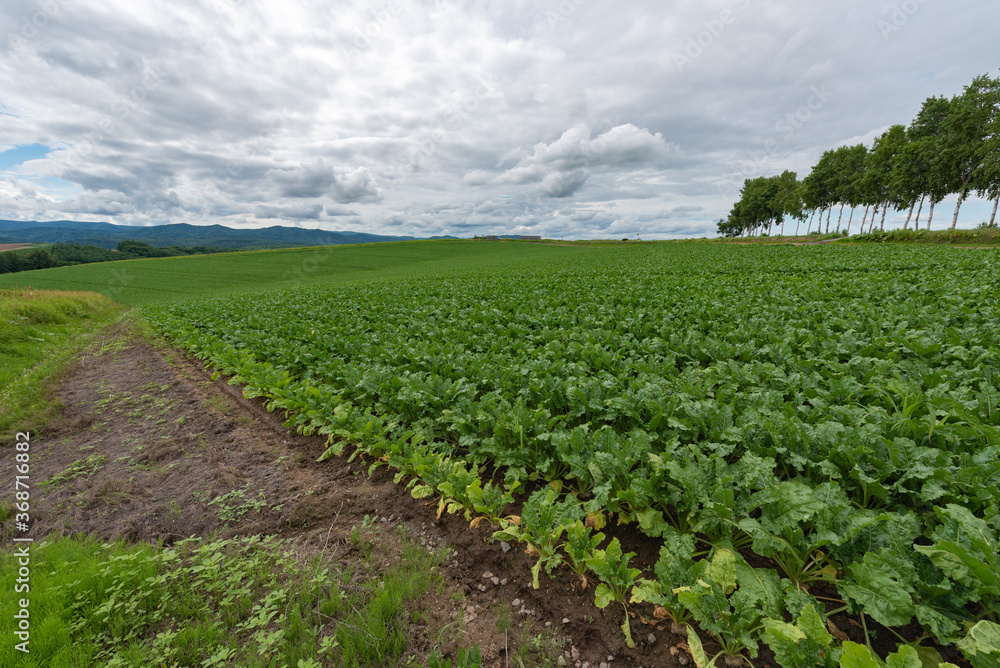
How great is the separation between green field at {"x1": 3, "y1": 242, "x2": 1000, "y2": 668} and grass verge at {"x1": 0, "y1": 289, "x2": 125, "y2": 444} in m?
3.27

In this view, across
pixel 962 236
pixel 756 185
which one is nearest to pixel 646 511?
pixel 962 236

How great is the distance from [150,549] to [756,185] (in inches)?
4415

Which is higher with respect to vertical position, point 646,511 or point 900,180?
point 900,180

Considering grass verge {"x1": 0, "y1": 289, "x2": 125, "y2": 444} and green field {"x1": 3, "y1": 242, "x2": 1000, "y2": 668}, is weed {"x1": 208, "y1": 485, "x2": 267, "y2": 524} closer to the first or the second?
green field {"x1": 3, "y1": 242, "x2": 1000, "y2": 668}

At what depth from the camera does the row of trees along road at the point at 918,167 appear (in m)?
39.4

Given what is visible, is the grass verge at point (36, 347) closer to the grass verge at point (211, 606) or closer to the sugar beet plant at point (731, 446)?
the sugar beet plant at point (731, 446)

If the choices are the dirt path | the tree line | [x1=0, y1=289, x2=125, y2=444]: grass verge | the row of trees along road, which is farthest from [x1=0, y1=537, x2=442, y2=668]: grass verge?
the tree line

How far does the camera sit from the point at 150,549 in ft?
12.4

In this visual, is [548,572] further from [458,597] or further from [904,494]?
[904,494]

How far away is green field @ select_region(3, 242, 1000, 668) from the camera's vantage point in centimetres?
257

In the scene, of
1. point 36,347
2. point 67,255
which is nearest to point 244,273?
point 36,347

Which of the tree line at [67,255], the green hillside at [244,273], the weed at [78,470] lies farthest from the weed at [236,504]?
the tree line at [67,255]

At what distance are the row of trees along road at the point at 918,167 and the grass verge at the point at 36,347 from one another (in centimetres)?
6686

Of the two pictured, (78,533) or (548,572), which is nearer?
(548,572)
